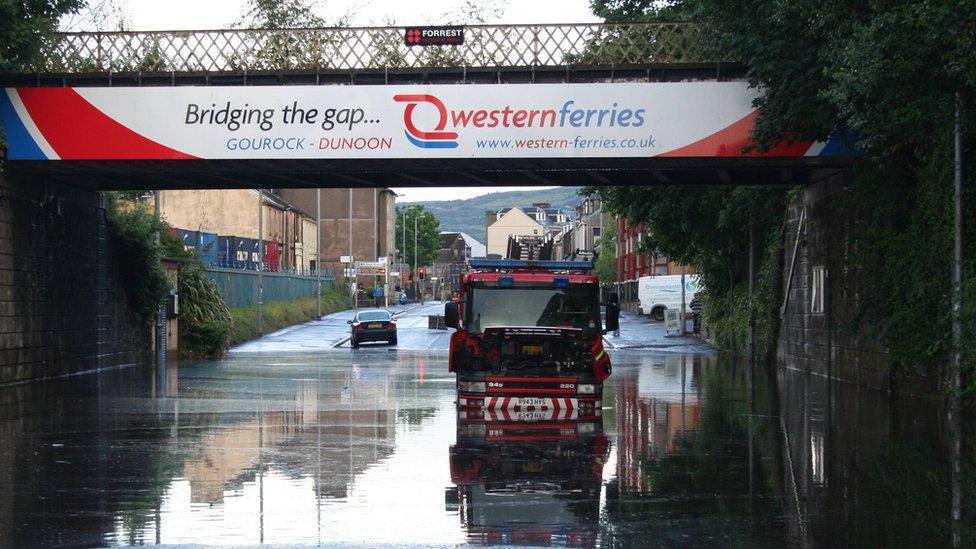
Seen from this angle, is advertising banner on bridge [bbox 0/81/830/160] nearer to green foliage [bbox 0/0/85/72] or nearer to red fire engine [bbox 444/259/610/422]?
green foliage [bbox 0/0/85/72]

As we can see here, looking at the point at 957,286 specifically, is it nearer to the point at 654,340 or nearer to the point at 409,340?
the point at 654,340

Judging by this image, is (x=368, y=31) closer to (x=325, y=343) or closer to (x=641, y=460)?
(x=641, y=460)

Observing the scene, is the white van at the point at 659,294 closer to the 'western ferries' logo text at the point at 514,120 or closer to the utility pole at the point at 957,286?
the 'western ferries' logo text at the point at 514,120

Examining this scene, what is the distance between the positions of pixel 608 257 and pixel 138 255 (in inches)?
3273

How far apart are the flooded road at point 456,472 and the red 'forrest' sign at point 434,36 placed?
654cm

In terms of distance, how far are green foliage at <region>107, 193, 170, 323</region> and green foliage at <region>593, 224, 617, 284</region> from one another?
7858 centimetres

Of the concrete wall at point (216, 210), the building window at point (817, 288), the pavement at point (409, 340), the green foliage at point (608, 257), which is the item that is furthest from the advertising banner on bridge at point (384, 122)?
the green foliage at point (608, 257)

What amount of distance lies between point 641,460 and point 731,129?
1135cm

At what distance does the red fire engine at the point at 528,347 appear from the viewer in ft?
64.7

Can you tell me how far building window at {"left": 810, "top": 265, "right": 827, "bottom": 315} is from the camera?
29281 mm

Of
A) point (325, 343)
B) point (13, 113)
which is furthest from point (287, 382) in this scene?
point (325, 343)

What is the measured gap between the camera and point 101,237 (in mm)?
32625

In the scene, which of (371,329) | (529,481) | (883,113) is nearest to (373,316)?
(371,329)

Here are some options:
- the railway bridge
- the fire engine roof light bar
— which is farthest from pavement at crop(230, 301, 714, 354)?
the fire engine roof light bar
